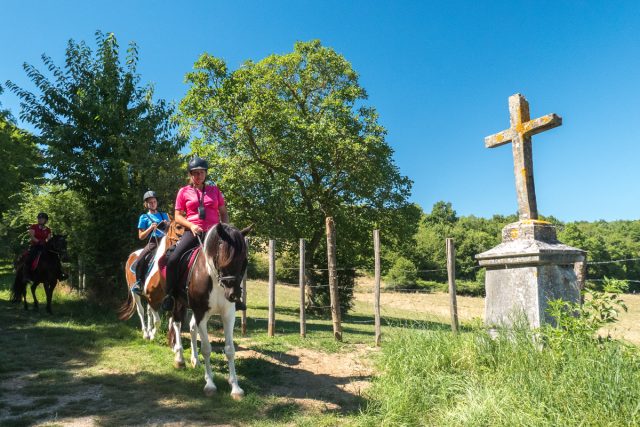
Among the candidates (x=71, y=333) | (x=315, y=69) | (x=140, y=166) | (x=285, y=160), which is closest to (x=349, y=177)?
(x=285, y=160)

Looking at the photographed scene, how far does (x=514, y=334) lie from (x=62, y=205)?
42.3 ft

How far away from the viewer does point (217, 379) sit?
6.18 meters

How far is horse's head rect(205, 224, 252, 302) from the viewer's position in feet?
16.9

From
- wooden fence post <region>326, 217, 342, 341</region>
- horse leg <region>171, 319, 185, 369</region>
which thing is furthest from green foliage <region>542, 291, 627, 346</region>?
wooden fence post <region>326, 217, 342, 341</region>

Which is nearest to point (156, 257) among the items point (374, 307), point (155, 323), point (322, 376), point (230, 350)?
point (155, 323)

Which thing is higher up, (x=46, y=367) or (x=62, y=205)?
(x=62, y=205)

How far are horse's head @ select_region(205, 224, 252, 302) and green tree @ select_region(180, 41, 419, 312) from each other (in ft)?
46.5

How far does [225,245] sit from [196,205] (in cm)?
128

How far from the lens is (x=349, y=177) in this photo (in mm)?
21625

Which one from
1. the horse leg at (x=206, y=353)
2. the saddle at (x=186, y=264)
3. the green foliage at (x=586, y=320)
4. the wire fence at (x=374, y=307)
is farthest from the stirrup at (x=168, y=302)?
the green foliage at (x=586, y=320)

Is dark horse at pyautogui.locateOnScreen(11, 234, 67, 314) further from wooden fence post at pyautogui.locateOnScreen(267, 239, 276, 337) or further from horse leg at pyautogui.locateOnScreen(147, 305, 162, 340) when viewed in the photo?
wooden fence post at pyautogui.locateOnScreen(267, 239, 276, 337)

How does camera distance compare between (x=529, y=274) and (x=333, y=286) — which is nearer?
(x=529, y=274)

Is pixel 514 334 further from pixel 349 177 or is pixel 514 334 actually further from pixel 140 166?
pixel 349 177

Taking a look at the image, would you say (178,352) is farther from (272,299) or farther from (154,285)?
(272,299)
